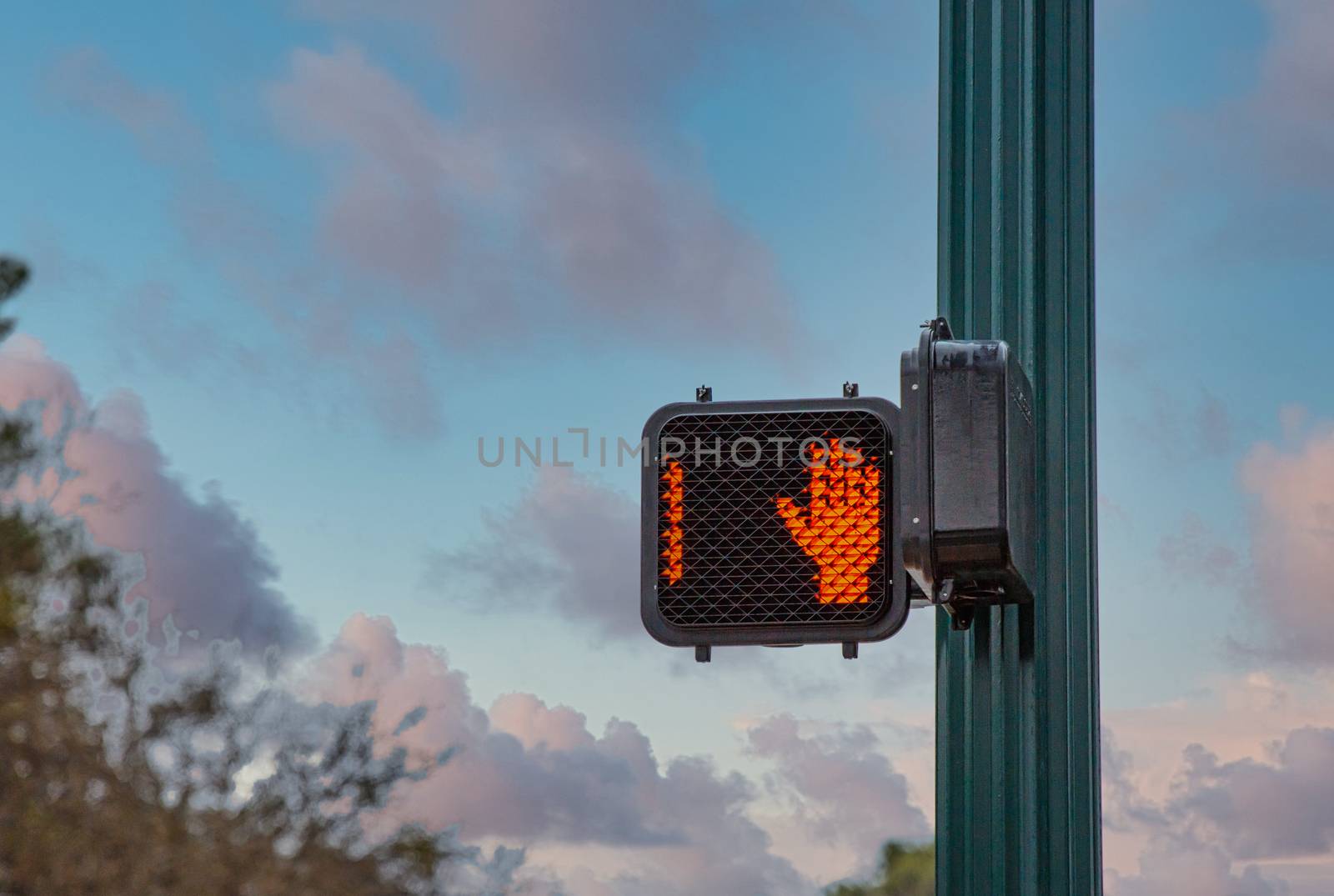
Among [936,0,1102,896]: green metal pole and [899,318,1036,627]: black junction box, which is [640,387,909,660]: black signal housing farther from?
[936,0,1102,896]: green metal pole

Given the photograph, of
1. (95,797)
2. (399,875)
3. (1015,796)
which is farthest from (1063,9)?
(95,797)

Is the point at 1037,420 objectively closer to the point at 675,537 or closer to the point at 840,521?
the point at 840,521

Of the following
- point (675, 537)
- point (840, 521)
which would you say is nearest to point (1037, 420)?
point (840, 521)

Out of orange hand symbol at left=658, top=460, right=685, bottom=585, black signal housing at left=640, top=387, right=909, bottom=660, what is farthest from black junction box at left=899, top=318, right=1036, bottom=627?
orange hand symbol at left=658, top=460, right=685, bottom=585

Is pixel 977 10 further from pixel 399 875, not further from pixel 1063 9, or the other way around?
pixel 399 875

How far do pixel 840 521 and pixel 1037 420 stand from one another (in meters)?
0.44

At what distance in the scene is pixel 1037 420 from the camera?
77.5 inches

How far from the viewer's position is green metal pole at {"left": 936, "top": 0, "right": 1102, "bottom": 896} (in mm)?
1876

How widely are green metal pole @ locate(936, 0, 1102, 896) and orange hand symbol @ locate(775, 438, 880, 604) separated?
13.0 inches

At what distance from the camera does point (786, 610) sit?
1.64m

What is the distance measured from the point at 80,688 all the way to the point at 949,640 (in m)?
6.66

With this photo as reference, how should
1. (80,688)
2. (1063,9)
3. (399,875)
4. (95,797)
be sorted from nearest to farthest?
(1063,9)
(399,875)
(95,797)
(80,688)

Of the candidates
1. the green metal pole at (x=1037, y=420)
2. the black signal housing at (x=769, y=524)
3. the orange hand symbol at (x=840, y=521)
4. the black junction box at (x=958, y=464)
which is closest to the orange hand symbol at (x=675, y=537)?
the black signal housing at (x=769, y=524)

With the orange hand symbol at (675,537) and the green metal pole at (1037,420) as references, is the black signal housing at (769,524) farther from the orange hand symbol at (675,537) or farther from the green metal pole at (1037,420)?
the green metal pole at (1037,420)
